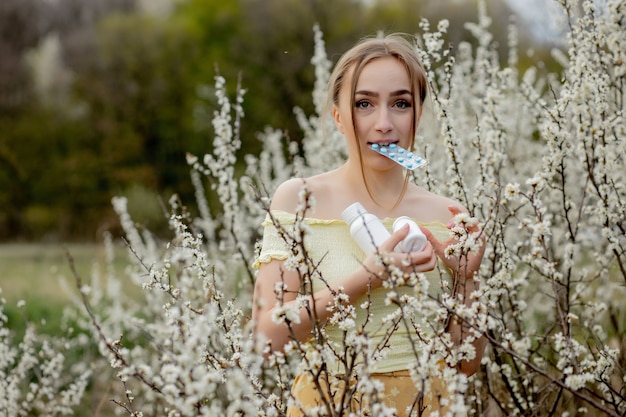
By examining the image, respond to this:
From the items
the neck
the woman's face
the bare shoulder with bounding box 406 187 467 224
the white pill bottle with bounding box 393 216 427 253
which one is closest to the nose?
the woman's face

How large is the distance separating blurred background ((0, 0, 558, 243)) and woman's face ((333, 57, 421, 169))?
1816cm

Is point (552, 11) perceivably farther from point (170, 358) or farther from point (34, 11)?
point (34, 11)

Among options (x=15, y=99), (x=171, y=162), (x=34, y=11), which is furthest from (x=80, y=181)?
(x=34, y=11)

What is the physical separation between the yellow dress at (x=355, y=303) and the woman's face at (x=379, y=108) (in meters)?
0.23

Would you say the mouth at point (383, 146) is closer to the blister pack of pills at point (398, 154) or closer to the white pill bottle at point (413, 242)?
the blister pack of pills at point (398, 154)

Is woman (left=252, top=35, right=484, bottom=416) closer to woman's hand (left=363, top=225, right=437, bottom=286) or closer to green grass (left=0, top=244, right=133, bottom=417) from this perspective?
woman's hand (left=363, top=225, right=437, bottom=286)

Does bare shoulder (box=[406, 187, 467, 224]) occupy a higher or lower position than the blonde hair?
lower

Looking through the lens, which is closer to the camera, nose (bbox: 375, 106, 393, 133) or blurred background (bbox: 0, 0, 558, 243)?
nose (bbox: 375, 106, 393, 133)

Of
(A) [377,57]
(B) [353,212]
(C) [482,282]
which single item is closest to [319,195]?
(B) [353,212]

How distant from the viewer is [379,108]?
7.02 ft

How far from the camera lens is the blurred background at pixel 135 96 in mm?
20750

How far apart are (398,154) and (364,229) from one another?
0.30 m

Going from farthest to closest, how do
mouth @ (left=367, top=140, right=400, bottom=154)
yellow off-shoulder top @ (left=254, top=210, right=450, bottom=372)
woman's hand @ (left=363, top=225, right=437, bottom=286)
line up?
mouth @ (left=367, top=140, right=400, bottom=154) → yellow off-shoulder top @ (left=254, top=210, right=450, bottom=372) → woman's hand @ (left=363, top=225, right=437, bottom=286)

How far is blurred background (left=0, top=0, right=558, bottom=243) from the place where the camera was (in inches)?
817
